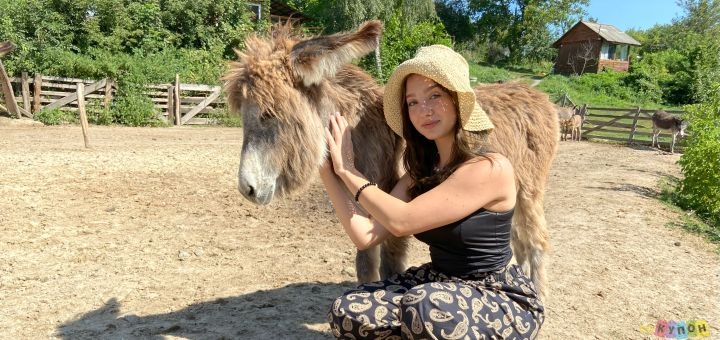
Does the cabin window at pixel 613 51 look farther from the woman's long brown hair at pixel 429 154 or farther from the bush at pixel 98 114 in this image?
the woman's long brown hair at pixel 429 154

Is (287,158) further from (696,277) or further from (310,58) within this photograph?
(696,277)

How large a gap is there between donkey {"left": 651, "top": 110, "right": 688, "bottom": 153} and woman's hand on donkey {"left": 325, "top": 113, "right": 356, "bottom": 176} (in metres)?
17.8

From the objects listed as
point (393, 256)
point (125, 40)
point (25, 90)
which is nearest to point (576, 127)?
point (125, 40)

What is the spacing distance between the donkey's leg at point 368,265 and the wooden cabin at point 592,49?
46759 millimetres

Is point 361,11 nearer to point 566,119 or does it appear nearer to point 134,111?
point 566,119

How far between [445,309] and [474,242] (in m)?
0.36

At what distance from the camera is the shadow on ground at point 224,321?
3.12m

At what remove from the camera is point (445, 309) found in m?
1.90

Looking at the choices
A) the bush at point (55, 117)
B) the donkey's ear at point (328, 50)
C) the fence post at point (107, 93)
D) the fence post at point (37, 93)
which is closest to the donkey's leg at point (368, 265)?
the donkey's ear at point (328, 50)

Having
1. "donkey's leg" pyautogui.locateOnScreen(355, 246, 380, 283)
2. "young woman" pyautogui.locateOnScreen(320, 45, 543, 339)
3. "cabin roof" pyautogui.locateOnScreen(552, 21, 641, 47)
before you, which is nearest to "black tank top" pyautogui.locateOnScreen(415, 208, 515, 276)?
"young woman" pyautogui.locateOnScreen(320, 45, 543, 339)

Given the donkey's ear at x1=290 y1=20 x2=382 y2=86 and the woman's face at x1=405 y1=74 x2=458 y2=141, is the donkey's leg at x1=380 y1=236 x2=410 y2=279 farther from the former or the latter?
the donkey's ear at x1=290 y1=20 x2=382 y2=86

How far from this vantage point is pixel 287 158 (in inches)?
94.6

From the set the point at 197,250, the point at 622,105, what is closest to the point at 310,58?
the point at 197,250

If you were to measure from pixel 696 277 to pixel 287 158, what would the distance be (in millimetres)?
4454
